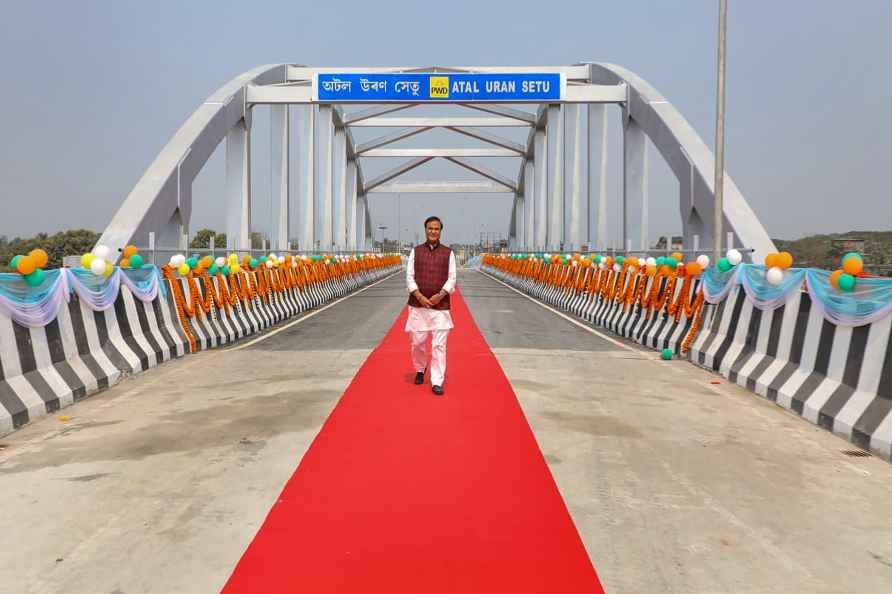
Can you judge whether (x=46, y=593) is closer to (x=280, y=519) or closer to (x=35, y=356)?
(x=280, y=519)

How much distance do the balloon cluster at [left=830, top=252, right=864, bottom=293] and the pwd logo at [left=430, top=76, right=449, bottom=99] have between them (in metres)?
21.9

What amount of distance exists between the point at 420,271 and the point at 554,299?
A: 56.3ft

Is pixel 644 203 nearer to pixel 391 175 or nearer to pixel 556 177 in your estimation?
pixel 556 177

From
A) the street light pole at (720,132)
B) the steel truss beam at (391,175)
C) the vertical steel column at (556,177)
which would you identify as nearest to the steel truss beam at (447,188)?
the steel truss beam at (391,175)

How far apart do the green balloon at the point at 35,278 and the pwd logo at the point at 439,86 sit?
2143cm

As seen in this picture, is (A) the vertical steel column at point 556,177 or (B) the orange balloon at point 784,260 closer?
(B) the orange balloon at point 784,260

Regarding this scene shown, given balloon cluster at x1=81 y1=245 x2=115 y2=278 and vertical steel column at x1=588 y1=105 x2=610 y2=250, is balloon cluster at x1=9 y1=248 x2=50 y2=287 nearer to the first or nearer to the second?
balloon cluster at x1=81 y1=245 x2=115 y2=278

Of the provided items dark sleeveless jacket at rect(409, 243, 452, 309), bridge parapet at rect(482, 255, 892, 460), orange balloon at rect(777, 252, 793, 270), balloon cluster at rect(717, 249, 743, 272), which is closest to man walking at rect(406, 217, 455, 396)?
dark sleeveless jacket at rect(409, 243, 452, 309)

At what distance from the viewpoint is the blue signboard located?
27297 mm

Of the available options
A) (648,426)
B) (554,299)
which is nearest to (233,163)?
(554,299)

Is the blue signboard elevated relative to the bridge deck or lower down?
elevated

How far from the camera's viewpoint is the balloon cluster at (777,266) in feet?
27.9

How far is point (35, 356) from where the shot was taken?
7230 millimetres

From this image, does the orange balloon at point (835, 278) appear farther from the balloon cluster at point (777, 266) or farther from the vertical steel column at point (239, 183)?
the vertical steel column at point (239, 183)
